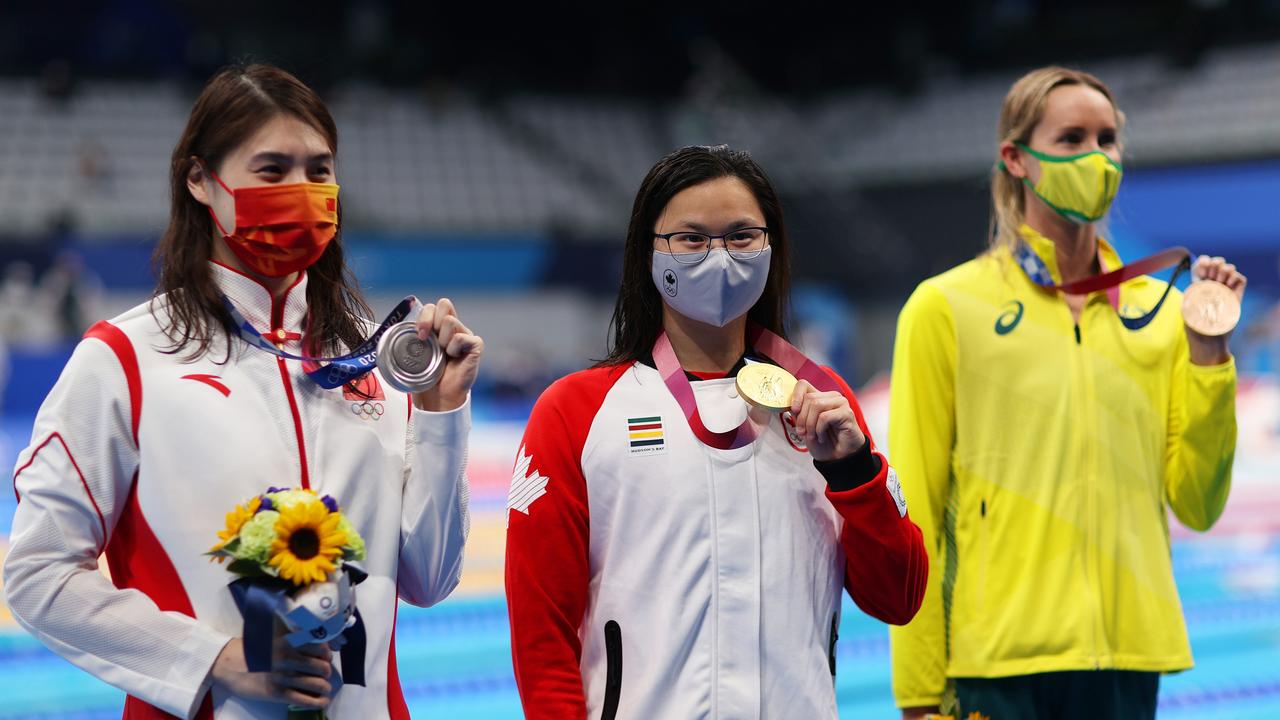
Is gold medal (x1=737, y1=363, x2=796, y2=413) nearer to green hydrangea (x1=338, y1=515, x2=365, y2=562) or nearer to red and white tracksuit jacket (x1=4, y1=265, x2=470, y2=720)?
red and white tracksuit jacket (x1=4, y1=265, x2=470, y2=720)

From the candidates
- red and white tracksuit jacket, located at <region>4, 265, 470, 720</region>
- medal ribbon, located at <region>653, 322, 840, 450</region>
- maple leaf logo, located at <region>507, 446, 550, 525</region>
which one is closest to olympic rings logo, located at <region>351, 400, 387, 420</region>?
red and white tracksuit jacket, located at <region>4, 265, 470, 720</region>

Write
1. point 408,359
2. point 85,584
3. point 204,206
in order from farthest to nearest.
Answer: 1. point 204,206
2. point 408,359
3. point 85,584

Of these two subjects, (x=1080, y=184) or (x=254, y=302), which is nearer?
(x=254, y=302)

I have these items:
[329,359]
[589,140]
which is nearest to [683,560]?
[329,359]

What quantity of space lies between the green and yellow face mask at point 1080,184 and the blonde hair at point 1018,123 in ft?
0.35

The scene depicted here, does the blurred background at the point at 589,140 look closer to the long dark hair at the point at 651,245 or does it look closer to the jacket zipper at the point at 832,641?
the long dark hair at the point at 651,245

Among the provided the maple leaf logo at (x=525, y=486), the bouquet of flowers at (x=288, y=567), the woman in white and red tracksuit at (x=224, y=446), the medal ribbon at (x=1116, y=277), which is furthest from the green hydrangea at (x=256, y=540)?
the medal ribbon at (x=1116, y=277)

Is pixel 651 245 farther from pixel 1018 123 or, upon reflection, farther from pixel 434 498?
pixel 1018 123

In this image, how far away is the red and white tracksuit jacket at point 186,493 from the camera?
1.76 metres

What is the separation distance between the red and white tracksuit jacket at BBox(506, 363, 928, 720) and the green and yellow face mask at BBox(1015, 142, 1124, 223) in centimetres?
98

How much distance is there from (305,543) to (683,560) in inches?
23.6

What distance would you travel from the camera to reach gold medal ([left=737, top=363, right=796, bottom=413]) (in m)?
1.98

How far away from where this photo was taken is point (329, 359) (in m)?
1.97

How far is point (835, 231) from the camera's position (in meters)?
19.7
